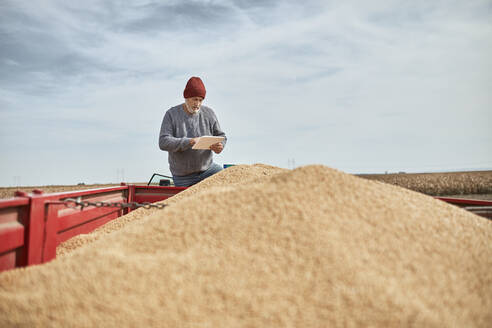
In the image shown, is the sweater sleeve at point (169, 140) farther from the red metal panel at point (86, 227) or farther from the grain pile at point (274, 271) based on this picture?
the grain pile at point (274, 271)

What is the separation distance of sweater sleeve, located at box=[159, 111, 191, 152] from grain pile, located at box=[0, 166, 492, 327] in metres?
1.94

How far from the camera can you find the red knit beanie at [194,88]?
391cm

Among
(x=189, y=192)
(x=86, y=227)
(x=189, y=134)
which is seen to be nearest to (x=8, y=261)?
(x=86, y=227)

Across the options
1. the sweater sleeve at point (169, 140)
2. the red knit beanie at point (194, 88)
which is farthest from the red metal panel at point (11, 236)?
the red knit beanie at point (194, 88)

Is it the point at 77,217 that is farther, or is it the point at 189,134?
the point at 189,134

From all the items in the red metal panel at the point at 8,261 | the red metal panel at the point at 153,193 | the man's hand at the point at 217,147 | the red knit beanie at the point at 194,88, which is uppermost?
the red knit beanie at the point at 194,88

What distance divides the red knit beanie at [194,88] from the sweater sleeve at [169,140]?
13.6 inches

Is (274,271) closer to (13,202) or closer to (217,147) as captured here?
(13,202)

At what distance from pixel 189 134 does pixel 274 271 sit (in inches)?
114

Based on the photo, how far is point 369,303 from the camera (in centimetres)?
127

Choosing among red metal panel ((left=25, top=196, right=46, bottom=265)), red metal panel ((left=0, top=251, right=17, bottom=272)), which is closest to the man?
red metal panel ((left=25, top=196, right=46, bottom=265))

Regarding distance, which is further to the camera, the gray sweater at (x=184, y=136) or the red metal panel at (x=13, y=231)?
the gray sweater at (x=184, y=136)

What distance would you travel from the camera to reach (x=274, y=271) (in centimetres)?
138

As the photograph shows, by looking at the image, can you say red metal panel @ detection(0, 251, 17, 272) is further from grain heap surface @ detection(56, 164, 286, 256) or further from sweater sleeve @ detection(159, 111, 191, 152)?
sweater sleeve @ detection(159, 111, 191, 152)
